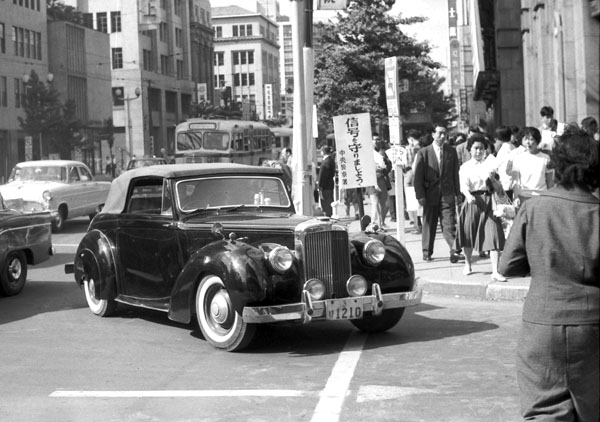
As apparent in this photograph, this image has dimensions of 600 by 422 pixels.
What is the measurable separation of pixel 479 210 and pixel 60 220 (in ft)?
43.7

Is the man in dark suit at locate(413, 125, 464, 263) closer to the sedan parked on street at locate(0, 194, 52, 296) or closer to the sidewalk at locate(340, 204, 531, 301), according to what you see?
the sidewalk at locate(340, 204, 531, 301)

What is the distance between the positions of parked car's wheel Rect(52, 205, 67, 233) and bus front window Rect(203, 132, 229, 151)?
16.6 meters

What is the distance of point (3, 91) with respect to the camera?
63.2 metres

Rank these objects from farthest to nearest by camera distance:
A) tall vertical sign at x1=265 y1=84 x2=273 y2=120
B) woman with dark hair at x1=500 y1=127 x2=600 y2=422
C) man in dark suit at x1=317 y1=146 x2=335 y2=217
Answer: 1. tall vertical sign at x1=265 y1=84 x2=273 y2=120
2. man in dark suit at x1=317 y1=146 x2=335 y2=217
3. woman with dark hair at x1=500 y1=127 x2=600 y2=422

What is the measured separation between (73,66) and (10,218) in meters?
67.4

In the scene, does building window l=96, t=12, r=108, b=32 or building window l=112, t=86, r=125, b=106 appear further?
building window l=96, t=12, r=108, b=32

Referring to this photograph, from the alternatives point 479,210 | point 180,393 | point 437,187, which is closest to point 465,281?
point 479,210

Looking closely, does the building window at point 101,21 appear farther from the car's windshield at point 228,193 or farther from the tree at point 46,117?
the car's windshield at point 228,193

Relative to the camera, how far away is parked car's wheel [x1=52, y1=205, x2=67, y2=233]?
22823 mm

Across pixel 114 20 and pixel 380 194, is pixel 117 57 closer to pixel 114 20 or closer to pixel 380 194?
pixel 114 20

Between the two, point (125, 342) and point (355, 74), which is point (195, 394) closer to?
point (125, 342)

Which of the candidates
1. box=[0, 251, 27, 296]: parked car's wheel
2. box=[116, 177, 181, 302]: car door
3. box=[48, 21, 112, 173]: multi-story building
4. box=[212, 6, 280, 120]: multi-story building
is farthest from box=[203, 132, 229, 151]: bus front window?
box=[212, 6, 280, 120]: multi-story building

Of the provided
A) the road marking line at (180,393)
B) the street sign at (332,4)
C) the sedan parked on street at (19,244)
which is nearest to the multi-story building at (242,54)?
the street sign at (332,4)

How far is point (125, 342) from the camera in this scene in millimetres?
9172
